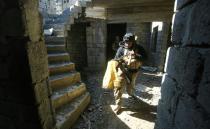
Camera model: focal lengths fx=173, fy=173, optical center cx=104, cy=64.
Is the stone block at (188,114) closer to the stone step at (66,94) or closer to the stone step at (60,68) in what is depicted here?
the stone step at (66,94)

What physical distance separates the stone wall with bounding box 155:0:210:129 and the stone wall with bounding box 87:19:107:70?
24.4 feet

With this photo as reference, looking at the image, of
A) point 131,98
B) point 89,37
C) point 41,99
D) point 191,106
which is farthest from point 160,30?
point 191,106

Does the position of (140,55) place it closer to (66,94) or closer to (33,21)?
(66,94)

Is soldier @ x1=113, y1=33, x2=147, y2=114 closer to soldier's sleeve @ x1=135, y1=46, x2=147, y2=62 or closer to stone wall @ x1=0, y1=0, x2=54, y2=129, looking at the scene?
soldier's sleeve @ x1=135, y1=46, x2=147, y2=62

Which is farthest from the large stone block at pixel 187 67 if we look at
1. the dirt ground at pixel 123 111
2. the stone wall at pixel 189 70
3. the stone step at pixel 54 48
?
the stone step at pixel 54 48

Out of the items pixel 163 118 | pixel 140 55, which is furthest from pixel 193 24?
pixel 140 55

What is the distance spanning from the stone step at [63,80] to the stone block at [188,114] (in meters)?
3.58

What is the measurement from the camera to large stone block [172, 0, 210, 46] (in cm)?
92

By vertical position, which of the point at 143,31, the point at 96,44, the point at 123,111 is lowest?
the point at 123,111

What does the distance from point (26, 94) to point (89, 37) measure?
683 cm

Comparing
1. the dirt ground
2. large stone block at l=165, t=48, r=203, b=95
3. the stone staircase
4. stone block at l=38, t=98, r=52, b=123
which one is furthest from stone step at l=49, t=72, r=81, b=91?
large stone block at l=165, t=48, r=203, b=95

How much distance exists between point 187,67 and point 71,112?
3.44 metres

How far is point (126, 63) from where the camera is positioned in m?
4.87

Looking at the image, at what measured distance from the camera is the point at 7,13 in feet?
6.77
